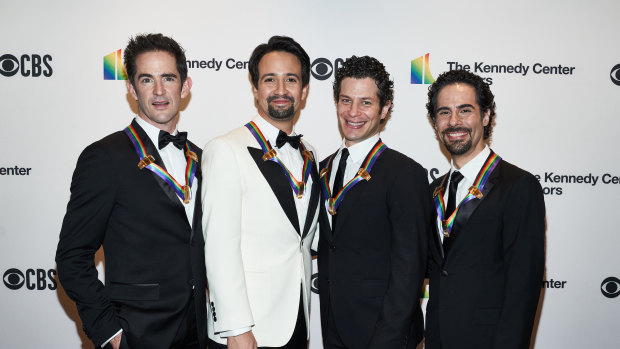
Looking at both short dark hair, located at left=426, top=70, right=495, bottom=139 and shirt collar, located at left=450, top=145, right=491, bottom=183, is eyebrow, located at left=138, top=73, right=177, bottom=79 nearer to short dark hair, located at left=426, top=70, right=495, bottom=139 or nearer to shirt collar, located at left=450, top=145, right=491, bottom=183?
short dark hair, located at left=426, top=70, right=495, bottom=139

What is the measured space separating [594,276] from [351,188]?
267cm

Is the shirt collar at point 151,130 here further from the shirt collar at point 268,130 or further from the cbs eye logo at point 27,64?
the cbs eye logo at point 27,64

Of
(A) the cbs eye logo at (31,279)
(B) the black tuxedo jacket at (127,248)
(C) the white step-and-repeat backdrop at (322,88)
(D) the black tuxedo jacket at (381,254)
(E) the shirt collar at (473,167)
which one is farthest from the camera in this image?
(A) the cbs eye logo at (31,279)

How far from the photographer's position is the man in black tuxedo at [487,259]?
88.6 inches

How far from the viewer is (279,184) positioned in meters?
2.41

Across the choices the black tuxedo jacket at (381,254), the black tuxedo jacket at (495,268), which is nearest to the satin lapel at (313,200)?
the black tuxedo jacket at (381,254)

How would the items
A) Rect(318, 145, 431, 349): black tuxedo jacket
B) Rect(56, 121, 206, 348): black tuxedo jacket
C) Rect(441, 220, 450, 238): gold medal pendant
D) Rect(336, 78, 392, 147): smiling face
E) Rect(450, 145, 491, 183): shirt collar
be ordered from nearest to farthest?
1. Rect(56, 121, 206, 348): black tuxedo jacket
2. Rect(318, 145, 431, 349): black tuxedo jacket
3. Rect(441, 220, 450, 238): gold medal pendant
4. Rect(450, 145, 491, 183): shirt collar
5. Rect(336, 78, 392, 147): smiling face

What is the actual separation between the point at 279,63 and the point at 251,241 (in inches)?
41.4

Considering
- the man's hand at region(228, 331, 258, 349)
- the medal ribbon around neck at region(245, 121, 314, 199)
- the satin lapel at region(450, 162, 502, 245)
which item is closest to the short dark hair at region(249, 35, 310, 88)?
the medal ribbon around neck at region(245, 121, 314, 199)

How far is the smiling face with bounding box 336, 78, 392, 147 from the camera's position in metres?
2.62

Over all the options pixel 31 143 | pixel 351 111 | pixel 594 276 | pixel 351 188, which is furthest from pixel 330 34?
pixel 594 276

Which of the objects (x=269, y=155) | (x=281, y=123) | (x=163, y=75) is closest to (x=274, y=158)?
(x=269, y=155)

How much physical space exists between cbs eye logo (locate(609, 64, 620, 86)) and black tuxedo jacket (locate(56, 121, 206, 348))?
138 inches

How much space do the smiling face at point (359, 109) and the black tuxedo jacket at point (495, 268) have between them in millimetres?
711
